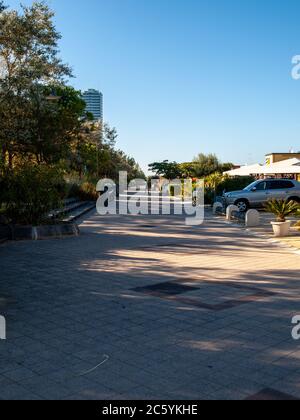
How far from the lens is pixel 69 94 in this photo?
113ft

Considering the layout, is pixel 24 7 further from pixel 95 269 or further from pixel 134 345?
pixel 134 345

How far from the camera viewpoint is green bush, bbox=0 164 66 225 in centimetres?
1395

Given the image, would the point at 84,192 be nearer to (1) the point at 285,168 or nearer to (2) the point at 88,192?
(2) the point at 88,192

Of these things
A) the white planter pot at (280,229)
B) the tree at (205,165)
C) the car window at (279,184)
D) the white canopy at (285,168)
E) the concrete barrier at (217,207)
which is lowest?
the white planter pot at (280,229)

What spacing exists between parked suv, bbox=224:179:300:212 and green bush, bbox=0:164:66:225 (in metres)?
11.4

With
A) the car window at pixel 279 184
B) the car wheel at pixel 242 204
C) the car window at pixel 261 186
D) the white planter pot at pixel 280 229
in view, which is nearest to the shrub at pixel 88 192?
the car wheel at pixel 242 204

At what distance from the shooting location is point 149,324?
582cm

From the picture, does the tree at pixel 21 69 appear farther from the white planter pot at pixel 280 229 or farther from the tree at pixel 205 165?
the tree at pixel 205 165

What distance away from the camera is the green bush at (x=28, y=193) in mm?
13953

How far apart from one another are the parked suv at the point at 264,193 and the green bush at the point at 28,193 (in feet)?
37.4

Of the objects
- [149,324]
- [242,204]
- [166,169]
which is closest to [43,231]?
[149,324]

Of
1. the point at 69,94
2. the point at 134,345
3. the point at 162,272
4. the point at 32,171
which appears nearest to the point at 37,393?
the point at 134,345

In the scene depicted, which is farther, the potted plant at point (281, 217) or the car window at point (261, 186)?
the car window at point (261, 186)

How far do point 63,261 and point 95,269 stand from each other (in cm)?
117
